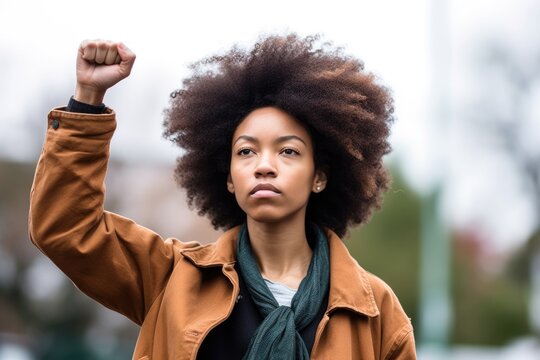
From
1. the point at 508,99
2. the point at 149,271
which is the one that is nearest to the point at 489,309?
the point at 508,99

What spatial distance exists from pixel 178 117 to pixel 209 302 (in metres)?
0.91

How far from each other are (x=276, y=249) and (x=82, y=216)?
0.92 meters

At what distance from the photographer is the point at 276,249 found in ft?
15.1

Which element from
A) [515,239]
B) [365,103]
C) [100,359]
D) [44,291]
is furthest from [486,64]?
[365,103]

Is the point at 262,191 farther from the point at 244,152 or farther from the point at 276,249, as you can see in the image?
the point at 276,249

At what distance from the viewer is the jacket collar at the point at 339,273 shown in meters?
4.34

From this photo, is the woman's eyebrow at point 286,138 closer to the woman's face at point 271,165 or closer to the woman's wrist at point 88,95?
the woman's face at point 271,165

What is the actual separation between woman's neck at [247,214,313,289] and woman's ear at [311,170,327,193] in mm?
178

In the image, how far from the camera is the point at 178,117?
15.6 feet

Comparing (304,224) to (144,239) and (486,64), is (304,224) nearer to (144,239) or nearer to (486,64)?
(144,239)

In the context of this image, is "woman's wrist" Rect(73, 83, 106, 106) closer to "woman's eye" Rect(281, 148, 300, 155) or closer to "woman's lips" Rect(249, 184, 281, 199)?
"woman's lips" Rect(249, 184, 281, 199)

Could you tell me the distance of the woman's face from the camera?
4379 millimetres

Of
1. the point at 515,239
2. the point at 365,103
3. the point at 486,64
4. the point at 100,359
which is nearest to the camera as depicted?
the point at 365,103

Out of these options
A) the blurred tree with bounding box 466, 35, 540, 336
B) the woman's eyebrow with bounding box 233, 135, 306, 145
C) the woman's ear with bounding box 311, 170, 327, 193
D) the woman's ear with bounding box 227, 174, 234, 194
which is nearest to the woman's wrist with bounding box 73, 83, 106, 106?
the woman's eyebrow with bounding box 233, 135, 306, 145
